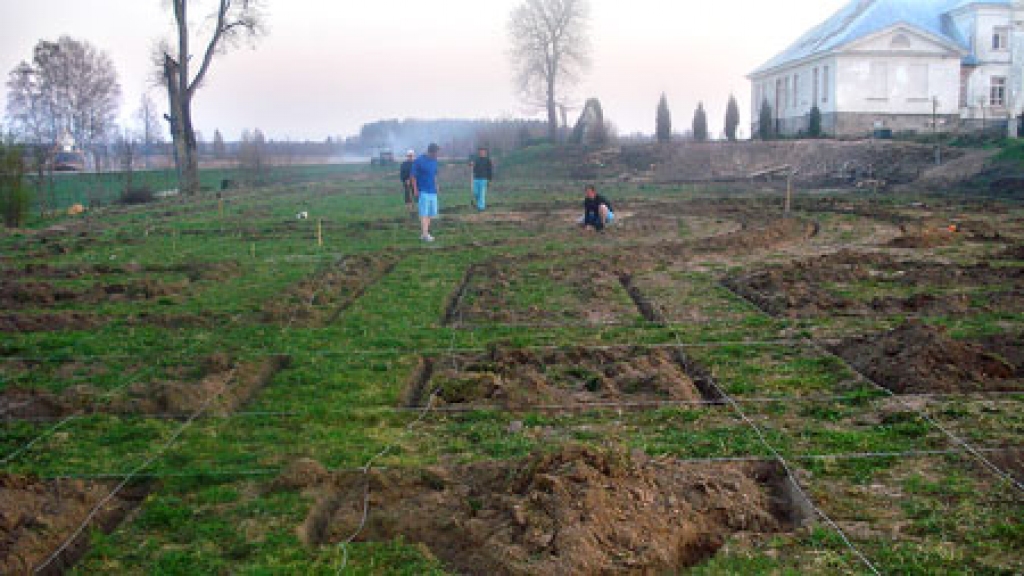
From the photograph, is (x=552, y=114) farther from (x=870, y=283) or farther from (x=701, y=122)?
(x=870, y=283)

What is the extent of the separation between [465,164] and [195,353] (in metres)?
43.2

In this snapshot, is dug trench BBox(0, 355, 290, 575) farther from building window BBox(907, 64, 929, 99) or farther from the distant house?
building window BBox(907, 64, 929, 99)

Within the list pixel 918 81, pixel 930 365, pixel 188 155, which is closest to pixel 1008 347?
pixel 930 365

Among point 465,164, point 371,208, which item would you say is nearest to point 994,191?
point 371,208

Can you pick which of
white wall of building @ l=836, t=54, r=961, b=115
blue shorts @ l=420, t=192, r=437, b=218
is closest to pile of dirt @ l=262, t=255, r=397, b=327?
blue shorts @ l=420, t=192, r=437, b=218

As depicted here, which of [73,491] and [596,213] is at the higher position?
[596,213]

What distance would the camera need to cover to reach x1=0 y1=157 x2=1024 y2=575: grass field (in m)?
4.14

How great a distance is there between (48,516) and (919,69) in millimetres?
45567

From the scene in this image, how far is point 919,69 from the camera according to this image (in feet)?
138

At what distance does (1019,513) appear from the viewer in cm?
428

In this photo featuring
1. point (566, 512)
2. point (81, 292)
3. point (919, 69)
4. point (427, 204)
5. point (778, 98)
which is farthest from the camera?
point (778, 98)

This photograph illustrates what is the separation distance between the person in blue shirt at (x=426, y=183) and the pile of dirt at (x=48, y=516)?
1089cm

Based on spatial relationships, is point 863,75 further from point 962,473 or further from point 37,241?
point 962,473

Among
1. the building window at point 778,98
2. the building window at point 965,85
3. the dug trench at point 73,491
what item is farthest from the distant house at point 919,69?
the dug trench at point 73,491
